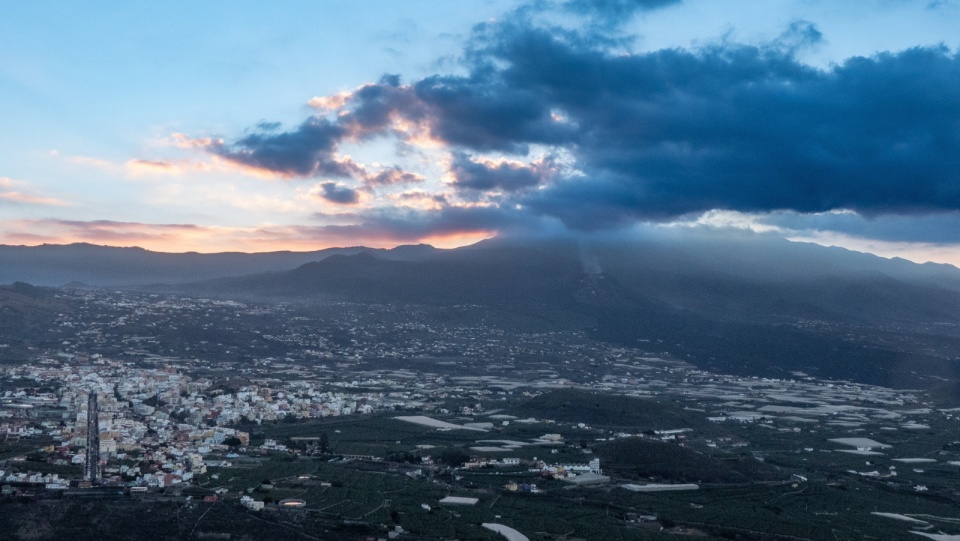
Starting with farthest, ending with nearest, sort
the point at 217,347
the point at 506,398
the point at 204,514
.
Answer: the point at 217,347
the point at 506,398
the point at 204,514

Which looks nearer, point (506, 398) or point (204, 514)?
point (204, 514)

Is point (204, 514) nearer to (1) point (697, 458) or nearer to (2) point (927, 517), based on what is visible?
(1) point (697, 458)

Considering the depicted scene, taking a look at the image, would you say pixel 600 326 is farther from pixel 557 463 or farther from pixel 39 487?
pixel 39 487

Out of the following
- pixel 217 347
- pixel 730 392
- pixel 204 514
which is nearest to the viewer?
pixel 204 514

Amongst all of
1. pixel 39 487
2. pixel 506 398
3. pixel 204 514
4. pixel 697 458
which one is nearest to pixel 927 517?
pixel 697 458

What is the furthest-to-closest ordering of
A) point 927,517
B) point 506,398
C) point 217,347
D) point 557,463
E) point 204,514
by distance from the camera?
1. point 217,347
2. point 506,398
3. point 557,463
4. point 927,517
5. point 204,514

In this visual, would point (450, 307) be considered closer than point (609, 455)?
No

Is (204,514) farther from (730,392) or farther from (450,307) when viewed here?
(450,307)

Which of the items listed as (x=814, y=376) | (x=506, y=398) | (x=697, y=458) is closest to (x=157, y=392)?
(x=506, y=398)

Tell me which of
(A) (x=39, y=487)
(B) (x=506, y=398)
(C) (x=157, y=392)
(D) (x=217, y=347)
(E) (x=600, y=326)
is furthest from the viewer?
(E) (x=600, y=326)
